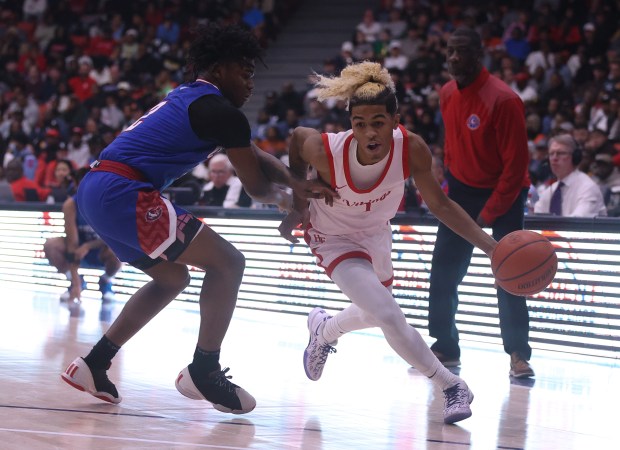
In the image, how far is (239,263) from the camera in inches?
176

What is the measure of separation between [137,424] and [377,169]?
5.27 ft

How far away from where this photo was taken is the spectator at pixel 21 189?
12.6 metres

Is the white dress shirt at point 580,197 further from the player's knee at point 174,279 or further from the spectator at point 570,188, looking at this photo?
the player's knee at point 174,279

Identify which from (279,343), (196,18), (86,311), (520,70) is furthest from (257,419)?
(196,18)

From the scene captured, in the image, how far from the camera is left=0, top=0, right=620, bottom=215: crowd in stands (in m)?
12.4

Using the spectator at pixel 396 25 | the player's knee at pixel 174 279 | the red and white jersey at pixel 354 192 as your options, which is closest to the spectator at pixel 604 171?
the red and white jersey at pixel 354 192

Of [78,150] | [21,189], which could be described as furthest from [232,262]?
[78,150]

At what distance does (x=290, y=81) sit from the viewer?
1816 centimetres

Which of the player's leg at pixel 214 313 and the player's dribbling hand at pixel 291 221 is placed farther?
the player's dribbling hand at pixel 291 221

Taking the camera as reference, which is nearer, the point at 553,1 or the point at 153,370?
the point at 153,370

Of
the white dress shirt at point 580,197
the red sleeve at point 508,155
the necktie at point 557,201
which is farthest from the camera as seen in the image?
the necktie at point 557,201

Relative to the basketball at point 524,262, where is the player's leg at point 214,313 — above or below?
below

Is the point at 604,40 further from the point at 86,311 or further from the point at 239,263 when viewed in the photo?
the point at 239,263

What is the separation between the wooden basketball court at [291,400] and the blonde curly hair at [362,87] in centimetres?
144
